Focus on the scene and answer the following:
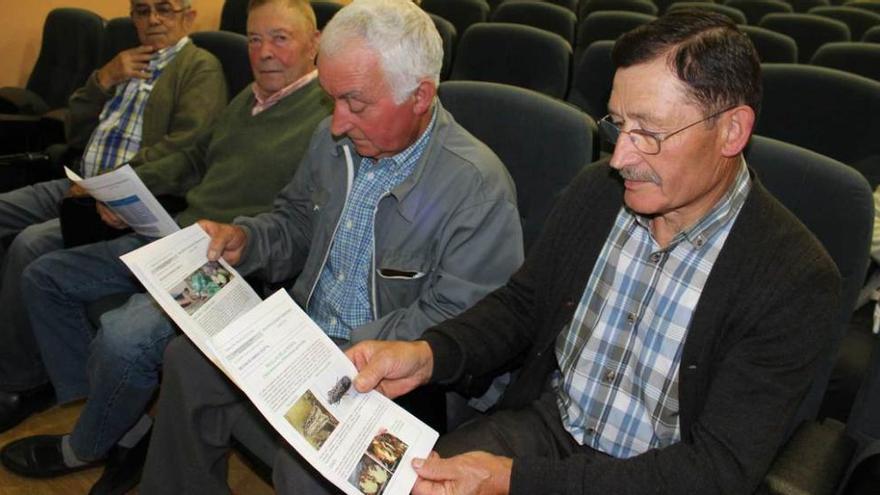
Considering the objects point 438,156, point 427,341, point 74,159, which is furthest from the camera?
point 74,159

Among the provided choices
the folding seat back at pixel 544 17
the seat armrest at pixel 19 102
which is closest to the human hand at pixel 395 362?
the seat armrest at pixel 19 102

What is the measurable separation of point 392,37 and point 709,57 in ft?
2.28

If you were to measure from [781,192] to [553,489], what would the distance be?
2.64ft

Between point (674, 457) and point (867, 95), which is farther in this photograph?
point (867, 95)

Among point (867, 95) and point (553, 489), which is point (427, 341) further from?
point (867, 95)

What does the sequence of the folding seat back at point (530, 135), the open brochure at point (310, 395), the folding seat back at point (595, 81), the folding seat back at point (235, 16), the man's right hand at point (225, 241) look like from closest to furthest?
the open brochure at point (310, 395)
the man's right hand at point (225, 241)
the folding seat back at point (530, 135)
the folding seat back at point (595, 81)
the folding seat back at point (235, 16)

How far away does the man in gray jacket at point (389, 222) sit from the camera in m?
1.56

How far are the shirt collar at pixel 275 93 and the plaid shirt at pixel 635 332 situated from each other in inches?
46.3

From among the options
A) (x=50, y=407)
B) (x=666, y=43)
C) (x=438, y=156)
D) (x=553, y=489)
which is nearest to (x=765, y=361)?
(x=553, y=489)

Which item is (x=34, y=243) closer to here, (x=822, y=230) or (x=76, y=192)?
(x=76, y=192)

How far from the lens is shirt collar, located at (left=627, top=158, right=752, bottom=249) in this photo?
1.26 metres

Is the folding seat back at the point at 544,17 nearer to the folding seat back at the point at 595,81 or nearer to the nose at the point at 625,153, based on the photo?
the folding seat back at the point at 595,81

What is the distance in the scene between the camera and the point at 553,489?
1204 millimetres

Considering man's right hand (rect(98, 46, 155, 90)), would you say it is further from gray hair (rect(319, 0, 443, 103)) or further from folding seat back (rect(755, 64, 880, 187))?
folding seat back (rect(755, 64, 880, 187))
